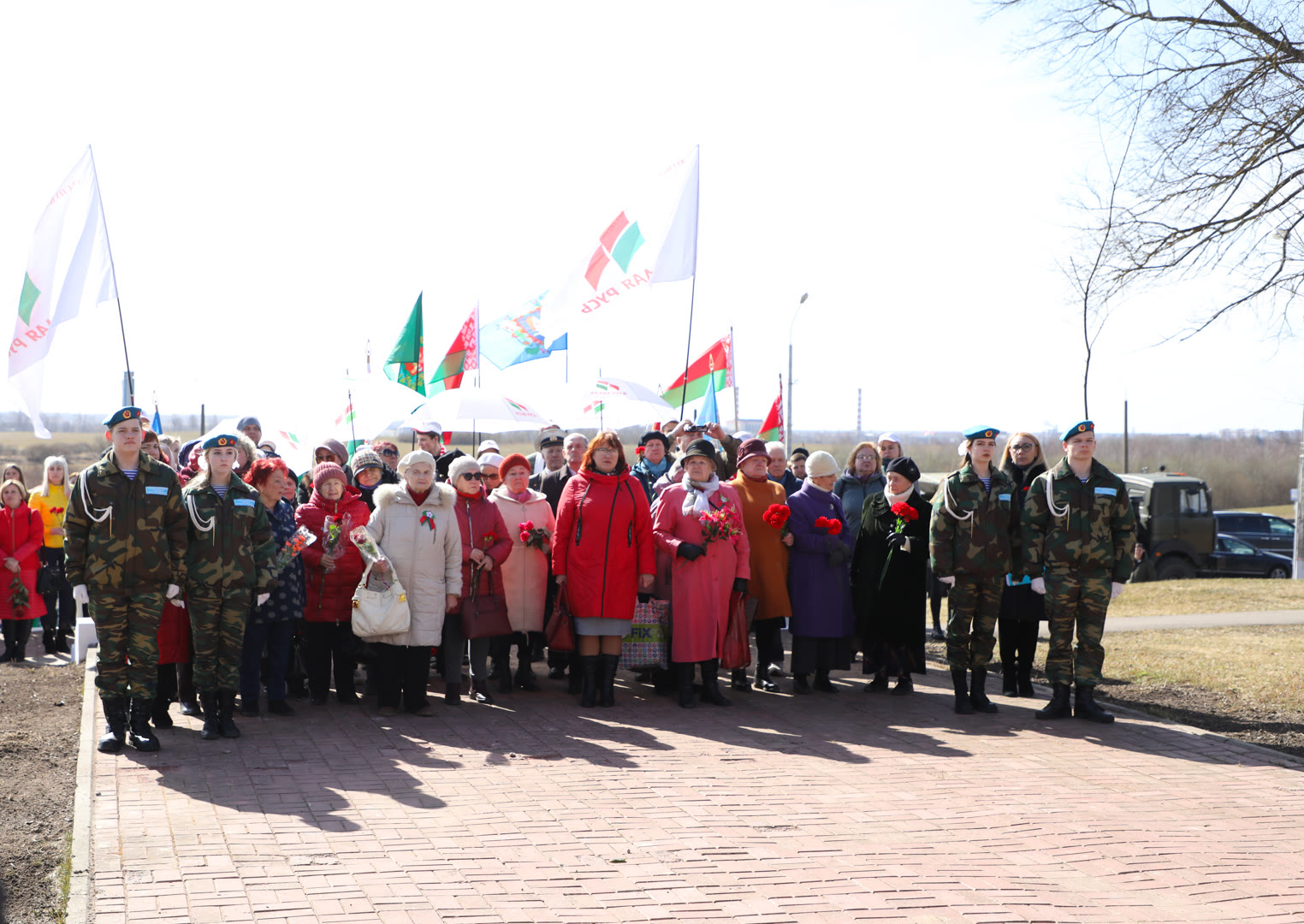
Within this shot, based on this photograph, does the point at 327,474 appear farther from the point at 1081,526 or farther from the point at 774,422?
the point at 774,422

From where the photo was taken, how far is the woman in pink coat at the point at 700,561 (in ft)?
27.7

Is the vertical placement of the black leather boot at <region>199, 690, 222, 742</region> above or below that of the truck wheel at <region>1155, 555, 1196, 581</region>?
below

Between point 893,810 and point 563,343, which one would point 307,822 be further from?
point 563,343

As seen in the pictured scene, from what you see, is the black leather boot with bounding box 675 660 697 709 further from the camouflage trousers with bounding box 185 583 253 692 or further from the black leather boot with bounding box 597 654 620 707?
the camouflage trousers with bounding box 185 583 253 692

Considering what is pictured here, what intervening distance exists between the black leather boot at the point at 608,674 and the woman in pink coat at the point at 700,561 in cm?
43

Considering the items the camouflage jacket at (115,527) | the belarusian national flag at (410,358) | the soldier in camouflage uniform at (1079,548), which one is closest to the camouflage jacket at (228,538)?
the camouflage jacket at (115,527)

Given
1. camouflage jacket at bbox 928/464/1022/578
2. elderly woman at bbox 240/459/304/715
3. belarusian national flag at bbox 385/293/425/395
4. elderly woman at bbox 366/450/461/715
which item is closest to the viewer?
elderly woman at bbox 240/459/304/715

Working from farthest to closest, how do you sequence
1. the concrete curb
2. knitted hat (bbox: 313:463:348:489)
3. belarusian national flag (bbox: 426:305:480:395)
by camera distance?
belarusian national flag (bbox: 426:305:480:395) → knitted hat (bbox: 313:463:348:489) → the concrete curb

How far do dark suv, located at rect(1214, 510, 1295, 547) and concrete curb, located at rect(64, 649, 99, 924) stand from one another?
24638mm

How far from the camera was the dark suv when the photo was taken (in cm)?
2617

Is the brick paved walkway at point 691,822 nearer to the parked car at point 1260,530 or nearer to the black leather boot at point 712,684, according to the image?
the black leather boot at point 712,684

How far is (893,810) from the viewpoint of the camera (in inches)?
236

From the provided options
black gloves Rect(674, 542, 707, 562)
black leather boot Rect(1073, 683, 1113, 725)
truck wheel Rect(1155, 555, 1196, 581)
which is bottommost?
black leather boot Rect(1073, 683, 1113, 725)

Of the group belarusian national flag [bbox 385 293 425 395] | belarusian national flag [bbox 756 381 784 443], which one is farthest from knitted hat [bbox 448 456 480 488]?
belarusian national flag [bbox 756 381 784 443]
